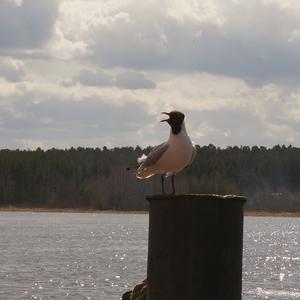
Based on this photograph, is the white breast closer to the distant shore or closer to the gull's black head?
the gull's black head

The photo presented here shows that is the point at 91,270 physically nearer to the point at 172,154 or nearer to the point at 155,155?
the point at 155,155

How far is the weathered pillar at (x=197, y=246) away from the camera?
6867 mm

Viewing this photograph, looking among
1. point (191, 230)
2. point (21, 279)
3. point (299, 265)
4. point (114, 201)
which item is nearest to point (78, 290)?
point (21, 279)

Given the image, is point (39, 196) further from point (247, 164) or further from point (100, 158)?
point (247, 164)

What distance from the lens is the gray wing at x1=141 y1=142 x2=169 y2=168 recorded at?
898 cm

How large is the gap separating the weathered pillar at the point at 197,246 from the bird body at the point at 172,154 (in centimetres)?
169

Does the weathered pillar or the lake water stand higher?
the weathered pillar

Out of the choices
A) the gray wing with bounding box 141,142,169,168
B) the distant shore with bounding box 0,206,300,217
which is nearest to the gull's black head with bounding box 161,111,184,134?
the gray wing with bounding box 141,142,169,168

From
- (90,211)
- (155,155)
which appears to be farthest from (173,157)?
(90,211)

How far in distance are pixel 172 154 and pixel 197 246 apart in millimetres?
2120

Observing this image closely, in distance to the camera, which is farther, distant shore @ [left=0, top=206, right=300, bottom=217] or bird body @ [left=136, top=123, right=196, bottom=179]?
distant shore @ [left=0, top=206, right=300, bottom=217]

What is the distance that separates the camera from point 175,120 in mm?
8602

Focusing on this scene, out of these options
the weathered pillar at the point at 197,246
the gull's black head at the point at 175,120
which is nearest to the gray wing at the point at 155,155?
the gull's black head at the point at 175,120

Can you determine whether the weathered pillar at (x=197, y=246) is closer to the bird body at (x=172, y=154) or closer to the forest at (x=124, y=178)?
the bird body at (x=172, y=154)
